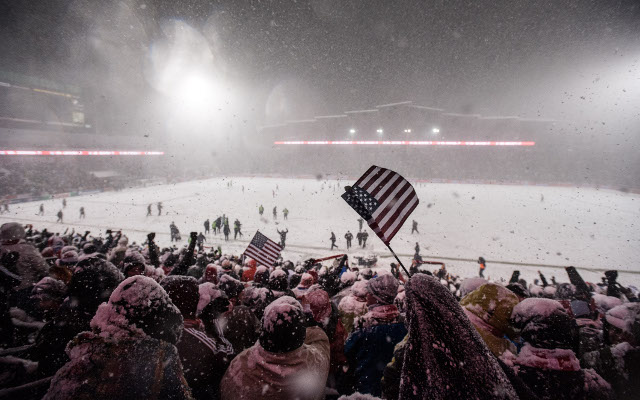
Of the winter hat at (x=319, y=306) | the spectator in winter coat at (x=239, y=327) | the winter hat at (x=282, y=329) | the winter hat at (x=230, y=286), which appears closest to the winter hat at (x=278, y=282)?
the winter hat at (x=230, y=286)

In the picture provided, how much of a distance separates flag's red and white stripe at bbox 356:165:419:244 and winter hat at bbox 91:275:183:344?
11.1ft

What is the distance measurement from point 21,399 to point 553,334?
3617 millimetres

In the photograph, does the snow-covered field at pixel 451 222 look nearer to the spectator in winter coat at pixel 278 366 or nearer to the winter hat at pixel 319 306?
the winter hat at pixel 319 306

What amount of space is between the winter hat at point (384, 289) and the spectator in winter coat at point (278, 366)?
100 cm

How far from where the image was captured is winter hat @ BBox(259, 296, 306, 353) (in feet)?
→ 6.51

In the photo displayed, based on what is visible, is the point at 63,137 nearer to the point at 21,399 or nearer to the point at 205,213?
the point at 205,213

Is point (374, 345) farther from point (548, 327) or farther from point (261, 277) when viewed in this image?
point (261, 277)

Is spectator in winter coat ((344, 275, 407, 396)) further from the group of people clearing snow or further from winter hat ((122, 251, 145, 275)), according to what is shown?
winter hat ((122, 251, 145, 275))

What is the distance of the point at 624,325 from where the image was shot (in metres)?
3.05

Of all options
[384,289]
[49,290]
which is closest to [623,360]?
[384,289]

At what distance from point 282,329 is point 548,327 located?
1.99 metres

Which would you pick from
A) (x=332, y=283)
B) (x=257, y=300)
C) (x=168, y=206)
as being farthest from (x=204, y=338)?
(x=168, y=206)

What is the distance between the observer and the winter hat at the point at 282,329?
1.98 m

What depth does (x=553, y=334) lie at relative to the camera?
6.50ft
